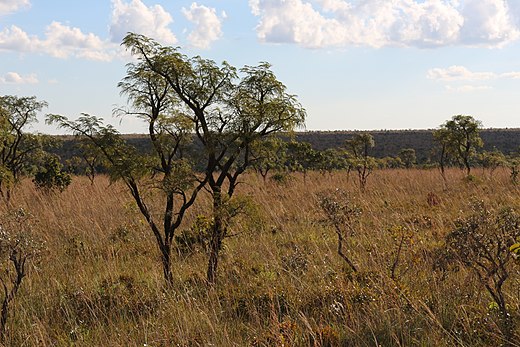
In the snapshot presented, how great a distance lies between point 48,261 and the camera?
6.89m

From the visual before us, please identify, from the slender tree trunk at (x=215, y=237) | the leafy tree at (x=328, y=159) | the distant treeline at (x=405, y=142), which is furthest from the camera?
the distant treeline at (x=405, y=142)

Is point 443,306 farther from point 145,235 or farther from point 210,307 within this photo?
point 145,235

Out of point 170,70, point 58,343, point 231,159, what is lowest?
point 58,343

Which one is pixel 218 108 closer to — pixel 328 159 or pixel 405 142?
pixel 328 159

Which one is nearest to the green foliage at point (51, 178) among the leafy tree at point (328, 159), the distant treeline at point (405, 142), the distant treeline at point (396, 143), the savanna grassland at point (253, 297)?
the savanna grassland at point (253, 297)

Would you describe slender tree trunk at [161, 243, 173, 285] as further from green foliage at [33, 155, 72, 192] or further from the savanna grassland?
green foliage at [33, 155, 72, 192]

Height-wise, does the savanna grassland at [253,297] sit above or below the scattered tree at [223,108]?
below

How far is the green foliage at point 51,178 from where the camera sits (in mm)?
13336

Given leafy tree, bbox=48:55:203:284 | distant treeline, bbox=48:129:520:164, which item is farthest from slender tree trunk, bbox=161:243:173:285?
distant treeline, bbox=48:129:520:164

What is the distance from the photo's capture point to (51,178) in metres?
13.5

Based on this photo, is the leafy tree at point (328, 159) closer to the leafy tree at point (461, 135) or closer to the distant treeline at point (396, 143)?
the leafy tree at point (461, 135)

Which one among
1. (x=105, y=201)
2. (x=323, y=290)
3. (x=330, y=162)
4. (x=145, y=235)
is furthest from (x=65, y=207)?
(x=330, y=162)

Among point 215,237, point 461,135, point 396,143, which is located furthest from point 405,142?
point 215,237

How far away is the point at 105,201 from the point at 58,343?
6961mm
